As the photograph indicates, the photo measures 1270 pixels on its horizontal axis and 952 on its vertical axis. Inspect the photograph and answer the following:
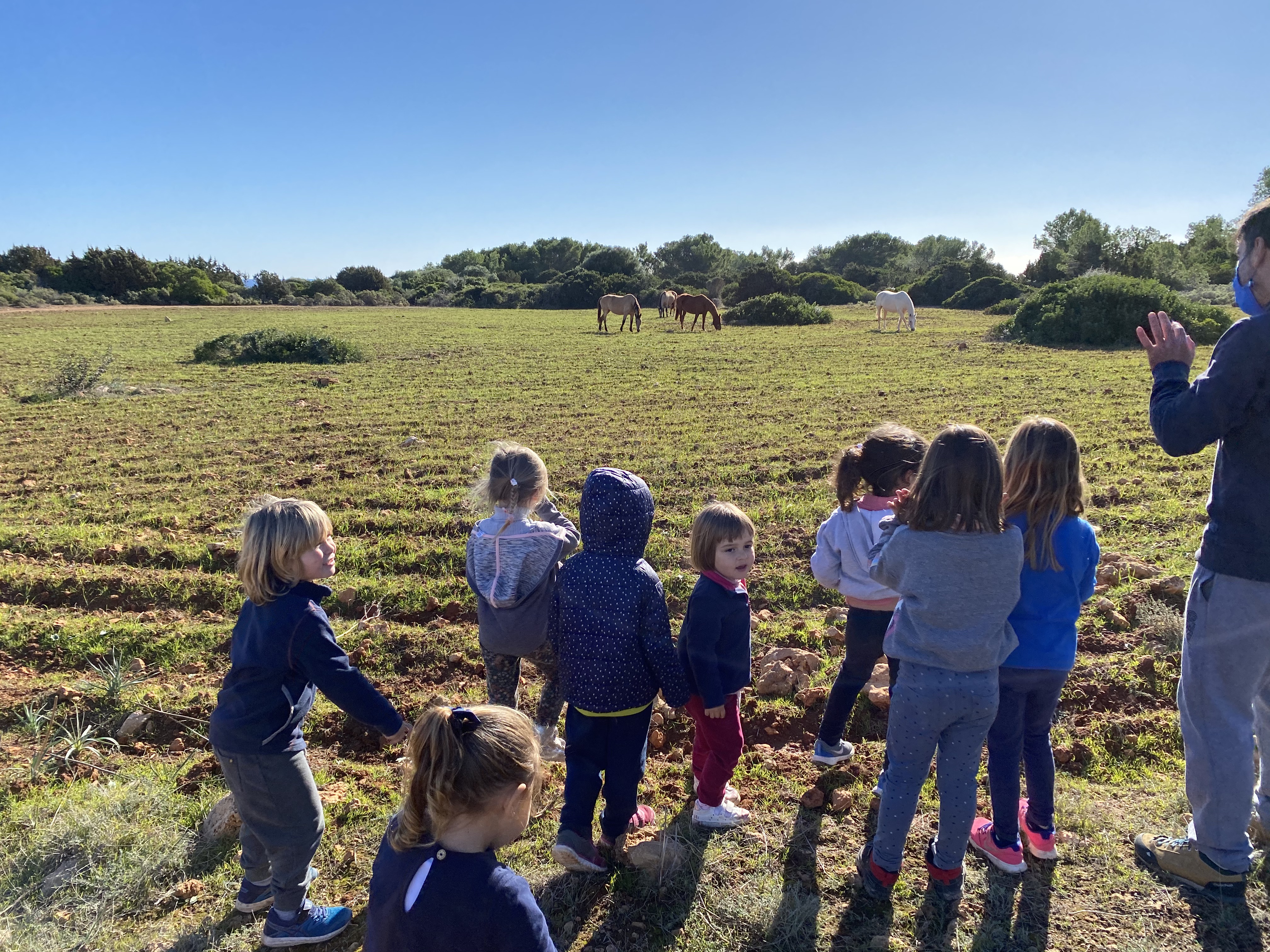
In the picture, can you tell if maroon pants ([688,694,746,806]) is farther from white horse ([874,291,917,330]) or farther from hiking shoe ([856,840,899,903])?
white horse ([874,291,917,330])

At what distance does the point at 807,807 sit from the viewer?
2.79m

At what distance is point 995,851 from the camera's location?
2.42m

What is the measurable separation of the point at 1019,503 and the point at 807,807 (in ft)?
4.52

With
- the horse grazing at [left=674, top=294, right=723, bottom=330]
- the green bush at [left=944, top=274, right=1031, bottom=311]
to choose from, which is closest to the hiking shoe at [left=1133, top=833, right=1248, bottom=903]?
the horse grazing at [left=674, top=294, right=723, bottom=330]

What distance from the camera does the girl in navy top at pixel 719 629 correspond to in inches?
94.1

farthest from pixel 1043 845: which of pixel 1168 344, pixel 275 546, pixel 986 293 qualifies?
pixel 986 293

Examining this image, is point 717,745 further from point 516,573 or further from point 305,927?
point 305,927

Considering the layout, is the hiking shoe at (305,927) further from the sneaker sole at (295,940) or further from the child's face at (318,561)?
the child's face at (318,561)

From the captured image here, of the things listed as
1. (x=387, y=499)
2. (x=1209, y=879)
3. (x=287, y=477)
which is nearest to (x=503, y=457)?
(x=1209, y=879)

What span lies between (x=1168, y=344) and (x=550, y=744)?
2.64m

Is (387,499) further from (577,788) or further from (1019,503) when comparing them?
(1019,503)

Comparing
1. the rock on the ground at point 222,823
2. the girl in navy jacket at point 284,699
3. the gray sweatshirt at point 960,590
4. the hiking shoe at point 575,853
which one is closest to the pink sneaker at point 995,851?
the gray sweatshirt at point 960,590

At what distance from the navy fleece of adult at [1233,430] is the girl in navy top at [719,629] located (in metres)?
1.24

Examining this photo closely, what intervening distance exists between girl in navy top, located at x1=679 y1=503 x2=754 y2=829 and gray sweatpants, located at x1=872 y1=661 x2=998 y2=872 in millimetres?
515
